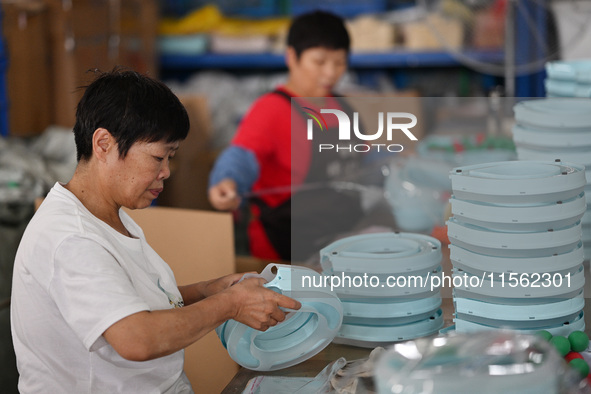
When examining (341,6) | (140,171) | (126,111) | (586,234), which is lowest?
(586,234)

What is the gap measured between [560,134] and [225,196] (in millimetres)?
1034

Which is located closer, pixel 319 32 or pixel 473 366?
pixel 473 366

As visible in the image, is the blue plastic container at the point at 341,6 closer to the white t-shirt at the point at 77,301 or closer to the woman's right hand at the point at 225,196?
the woman's right hand at the point at 225,196

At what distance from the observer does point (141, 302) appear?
3.76 feet

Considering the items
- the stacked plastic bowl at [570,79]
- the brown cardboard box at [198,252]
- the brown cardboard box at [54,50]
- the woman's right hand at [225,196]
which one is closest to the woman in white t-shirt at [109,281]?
the brown cardboard box at [198,252]

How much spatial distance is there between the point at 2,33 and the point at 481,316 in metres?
3.36

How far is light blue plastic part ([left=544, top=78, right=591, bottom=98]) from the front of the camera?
1.97m

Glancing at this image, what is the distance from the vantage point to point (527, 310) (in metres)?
1.34

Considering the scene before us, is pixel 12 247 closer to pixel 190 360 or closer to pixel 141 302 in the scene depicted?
pixel 190 360

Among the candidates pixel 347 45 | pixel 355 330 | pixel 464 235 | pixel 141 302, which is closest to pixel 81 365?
pixel 141 302

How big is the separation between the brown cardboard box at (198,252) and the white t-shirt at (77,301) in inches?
14.7

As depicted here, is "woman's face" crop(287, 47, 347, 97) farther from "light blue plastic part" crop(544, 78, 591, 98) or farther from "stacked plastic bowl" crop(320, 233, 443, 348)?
"stacked plastic bowl" crop(320, 233, 443, 348)

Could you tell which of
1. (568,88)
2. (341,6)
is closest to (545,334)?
(568,88)

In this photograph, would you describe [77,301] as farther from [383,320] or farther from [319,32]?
[319,32]
